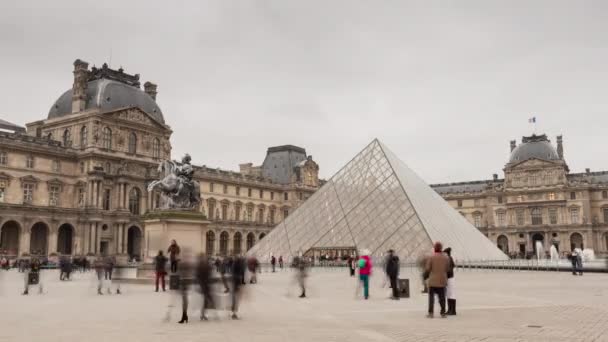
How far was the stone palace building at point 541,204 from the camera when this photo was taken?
69312mm

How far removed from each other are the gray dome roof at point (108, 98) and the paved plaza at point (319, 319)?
125 feet

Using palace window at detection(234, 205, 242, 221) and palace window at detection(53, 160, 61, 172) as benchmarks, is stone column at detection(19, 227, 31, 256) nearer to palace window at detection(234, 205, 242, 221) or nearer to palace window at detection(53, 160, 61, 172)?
palace window at detection(53, 160, 61, 172)

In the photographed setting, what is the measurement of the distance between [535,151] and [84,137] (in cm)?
5481

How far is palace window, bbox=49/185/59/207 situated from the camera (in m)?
45.8

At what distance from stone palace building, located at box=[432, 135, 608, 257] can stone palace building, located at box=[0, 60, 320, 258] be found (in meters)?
38.5

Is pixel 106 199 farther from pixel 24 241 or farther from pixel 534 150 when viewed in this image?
pixel 534 150

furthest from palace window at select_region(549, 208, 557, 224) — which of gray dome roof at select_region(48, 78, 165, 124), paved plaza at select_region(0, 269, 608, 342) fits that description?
paved plaza at select_region(0, 269, 608, 342)

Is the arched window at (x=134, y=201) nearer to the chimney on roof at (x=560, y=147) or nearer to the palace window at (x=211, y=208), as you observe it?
the palace window at (x=211, y=208)

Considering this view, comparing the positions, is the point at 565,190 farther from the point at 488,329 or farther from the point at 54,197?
the point at 488,329

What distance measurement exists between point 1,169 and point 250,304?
1463 inches

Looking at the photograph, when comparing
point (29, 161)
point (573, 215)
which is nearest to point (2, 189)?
point (29, 161)

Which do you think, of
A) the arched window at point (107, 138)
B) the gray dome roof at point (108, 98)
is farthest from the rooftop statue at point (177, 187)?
the gray dome roof at point (108, 98)

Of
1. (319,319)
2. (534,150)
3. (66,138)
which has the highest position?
(534,150)

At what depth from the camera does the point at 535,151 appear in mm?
74375
